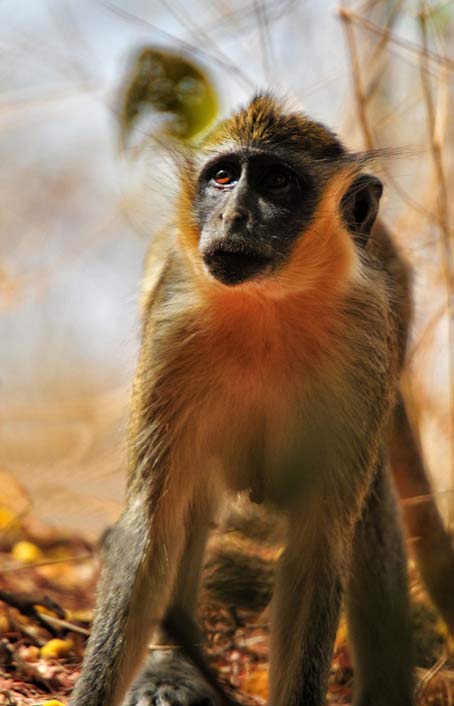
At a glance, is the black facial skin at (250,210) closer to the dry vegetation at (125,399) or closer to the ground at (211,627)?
the dry vegetation at (125,399)

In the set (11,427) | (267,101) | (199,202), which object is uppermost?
(11,427)

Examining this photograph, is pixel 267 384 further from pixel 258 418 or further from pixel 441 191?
pixel 441 191

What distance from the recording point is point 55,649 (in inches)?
184

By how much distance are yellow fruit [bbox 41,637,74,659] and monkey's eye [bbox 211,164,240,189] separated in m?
2.32

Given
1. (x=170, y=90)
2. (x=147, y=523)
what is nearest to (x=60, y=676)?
(x=147, y=523)

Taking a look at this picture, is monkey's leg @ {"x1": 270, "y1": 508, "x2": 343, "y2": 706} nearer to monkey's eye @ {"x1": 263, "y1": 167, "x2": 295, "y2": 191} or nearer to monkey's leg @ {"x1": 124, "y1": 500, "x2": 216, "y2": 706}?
monkey's leg @ {"x1": 124, "y1": 500, "x2": 216, "y2": 706}

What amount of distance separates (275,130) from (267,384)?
1.01 meters

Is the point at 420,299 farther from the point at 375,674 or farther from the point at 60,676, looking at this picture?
the point at 60,676

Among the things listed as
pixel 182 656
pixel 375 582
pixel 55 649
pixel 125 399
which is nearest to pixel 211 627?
pixel 182 656

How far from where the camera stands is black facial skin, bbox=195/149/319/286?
3.52m

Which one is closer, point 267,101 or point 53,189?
point 267,101

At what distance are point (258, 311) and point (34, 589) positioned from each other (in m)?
2.74

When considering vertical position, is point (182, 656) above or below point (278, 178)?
below

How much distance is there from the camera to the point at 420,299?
248 inches
